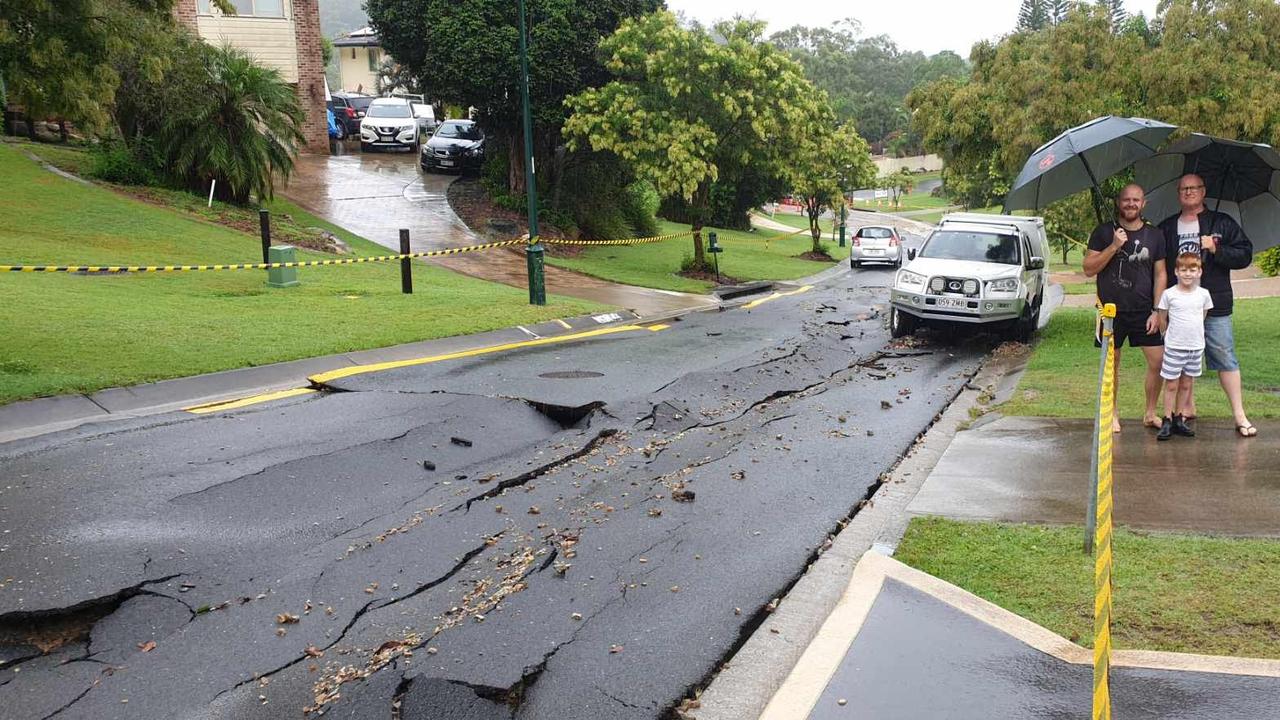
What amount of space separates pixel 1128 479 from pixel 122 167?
24.9 m

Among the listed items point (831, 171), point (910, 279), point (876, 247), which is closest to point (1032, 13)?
point (831, 171)

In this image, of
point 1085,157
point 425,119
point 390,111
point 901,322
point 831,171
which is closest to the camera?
point 1085,157

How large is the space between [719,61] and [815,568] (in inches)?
856

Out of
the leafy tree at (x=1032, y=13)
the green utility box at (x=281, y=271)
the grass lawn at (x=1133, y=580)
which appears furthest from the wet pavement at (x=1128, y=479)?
the leafy tree at (x=1032, y=13)

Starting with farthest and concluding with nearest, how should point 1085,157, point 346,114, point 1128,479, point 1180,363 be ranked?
point 346,114 → point 1085,157 → point 1180,363 → point 1128,479

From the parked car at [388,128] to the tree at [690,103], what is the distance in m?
16.8

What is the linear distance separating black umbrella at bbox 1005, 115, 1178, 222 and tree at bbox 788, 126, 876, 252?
87.2 ft

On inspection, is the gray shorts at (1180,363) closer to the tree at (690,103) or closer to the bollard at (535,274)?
the bollard at (535,274)

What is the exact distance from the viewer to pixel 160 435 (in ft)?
27.5

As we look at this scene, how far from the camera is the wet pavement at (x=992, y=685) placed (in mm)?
4191

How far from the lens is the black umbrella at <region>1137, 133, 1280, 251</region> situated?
9562mm

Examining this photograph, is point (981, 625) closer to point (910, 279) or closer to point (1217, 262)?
point (1217, 262)

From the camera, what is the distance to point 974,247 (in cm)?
1619

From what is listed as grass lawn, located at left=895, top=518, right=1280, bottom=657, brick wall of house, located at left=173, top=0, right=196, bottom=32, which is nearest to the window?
brick wall of house, located at left=173, top=0, right=196, bottom=32
